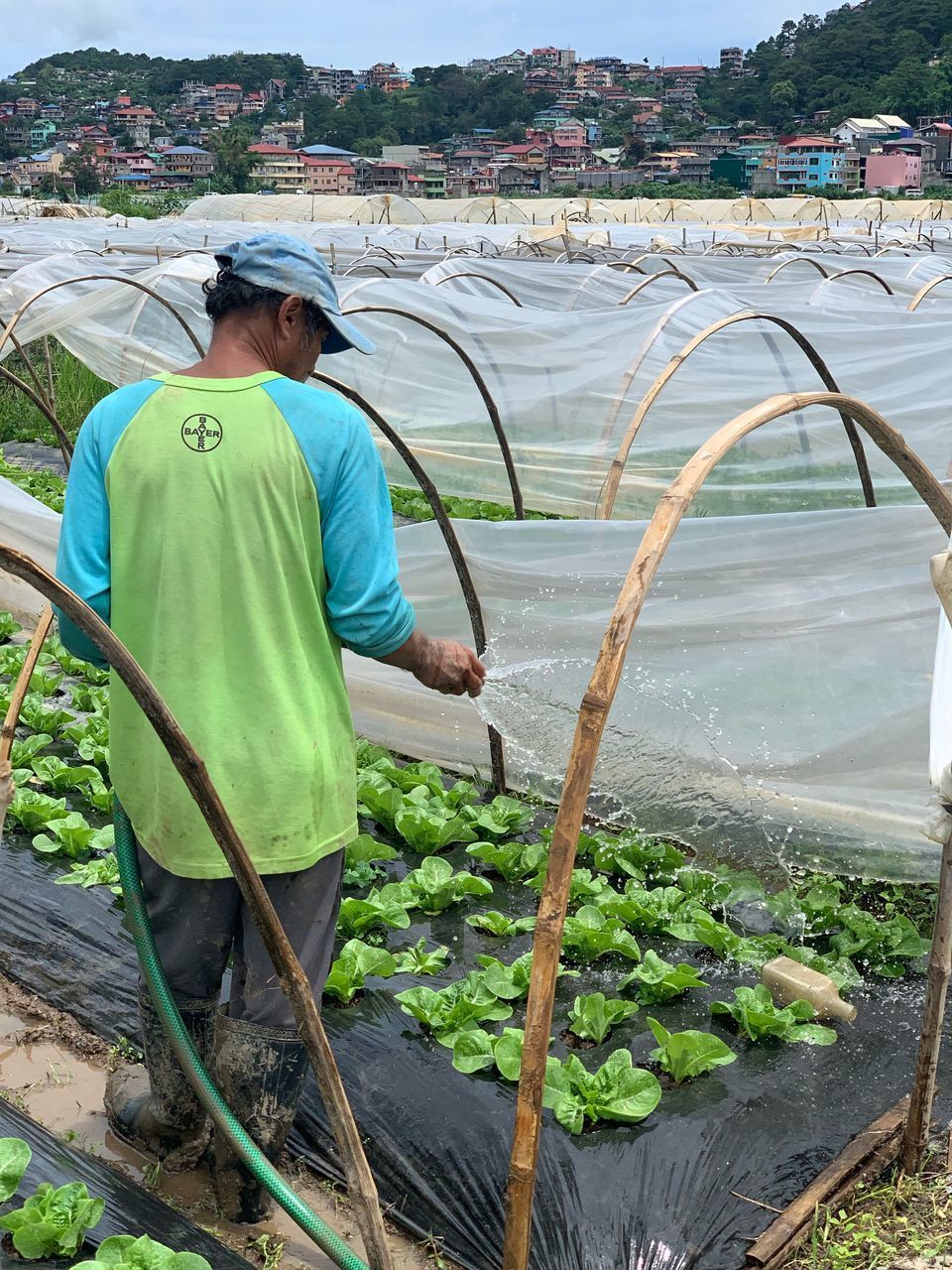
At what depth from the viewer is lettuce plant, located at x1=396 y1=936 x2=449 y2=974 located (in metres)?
3.17

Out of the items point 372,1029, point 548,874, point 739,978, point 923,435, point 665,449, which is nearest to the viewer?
point 548,874

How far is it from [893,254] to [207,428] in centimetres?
1579

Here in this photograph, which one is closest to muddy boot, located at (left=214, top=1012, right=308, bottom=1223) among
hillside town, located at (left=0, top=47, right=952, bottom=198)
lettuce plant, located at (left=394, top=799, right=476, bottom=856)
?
lettuce plant, located at (left=394, top=799, right=476, bottom=856)

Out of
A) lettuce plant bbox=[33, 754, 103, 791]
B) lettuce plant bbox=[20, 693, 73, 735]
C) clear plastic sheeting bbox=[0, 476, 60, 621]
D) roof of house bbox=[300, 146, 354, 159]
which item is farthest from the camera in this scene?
roof of house bbox=[300, 146, 354, 159]

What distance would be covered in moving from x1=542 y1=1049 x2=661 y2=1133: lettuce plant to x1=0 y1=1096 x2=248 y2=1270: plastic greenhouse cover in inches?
28.7

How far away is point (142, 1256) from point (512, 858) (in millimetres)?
1830

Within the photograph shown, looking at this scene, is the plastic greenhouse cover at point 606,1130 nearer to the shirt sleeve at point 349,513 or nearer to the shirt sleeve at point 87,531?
the shirt sleeve at point 349,513

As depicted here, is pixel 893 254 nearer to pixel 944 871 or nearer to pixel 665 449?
pixel 665 449

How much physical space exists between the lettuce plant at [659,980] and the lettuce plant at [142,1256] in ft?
4.34

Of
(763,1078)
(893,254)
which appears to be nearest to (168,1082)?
(763,1078)

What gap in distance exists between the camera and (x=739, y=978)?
313cm

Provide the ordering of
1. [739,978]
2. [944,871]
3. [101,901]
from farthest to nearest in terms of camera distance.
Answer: [101,901] → [739,978] → [944,871]

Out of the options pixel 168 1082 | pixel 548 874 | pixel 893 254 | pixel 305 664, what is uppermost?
pixel 893 254

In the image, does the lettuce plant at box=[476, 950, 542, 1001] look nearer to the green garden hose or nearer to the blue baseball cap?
the green garden hose
